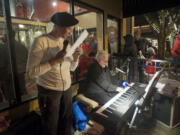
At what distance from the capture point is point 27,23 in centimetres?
225

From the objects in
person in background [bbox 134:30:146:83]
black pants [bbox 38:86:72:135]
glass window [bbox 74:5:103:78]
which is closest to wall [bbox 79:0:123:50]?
glass window [bbox 74:5:103:78]

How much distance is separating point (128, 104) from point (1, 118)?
1.60 meters

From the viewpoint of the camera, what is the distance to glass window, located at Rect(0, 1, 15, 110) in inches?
64.1

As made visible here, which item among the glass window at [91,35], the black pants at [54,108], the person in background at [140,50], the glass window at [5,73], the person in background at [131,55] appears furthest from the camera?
the person in background at [140,50]

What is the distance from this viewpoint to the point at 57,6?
93.4 inches

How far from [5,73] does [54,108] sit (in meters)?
0.98

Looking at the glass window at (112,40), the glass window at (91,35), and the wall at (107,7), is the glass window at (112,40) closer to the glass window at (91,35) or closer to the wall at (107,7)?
the wall at (107,7)

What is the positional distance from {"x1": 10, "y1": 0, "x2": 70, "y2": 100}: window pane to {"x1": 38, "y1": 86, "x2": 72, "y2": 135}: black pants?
729 millimetres

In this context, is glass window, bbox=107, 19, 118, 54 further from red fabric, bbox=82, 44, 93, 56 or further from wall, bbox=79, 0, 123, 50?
red fabric, bbox=82, 44, 93, 56

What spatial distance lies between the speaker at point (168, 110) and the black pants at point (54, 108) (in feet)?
5.91

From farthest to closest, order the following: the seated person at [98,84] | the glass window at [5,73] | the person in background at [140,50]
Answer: the person in background at [140,50] < the seated person at [98,84] < the glass window at [5,73]

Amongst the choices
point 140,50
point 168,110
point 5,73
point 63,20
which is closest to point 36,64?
point 63,20

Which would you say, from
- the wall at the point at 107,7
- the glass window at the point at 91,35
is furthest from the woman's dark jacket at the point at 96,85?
the wall at the point at 107,7

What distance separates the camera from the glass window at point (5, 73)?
163cm
